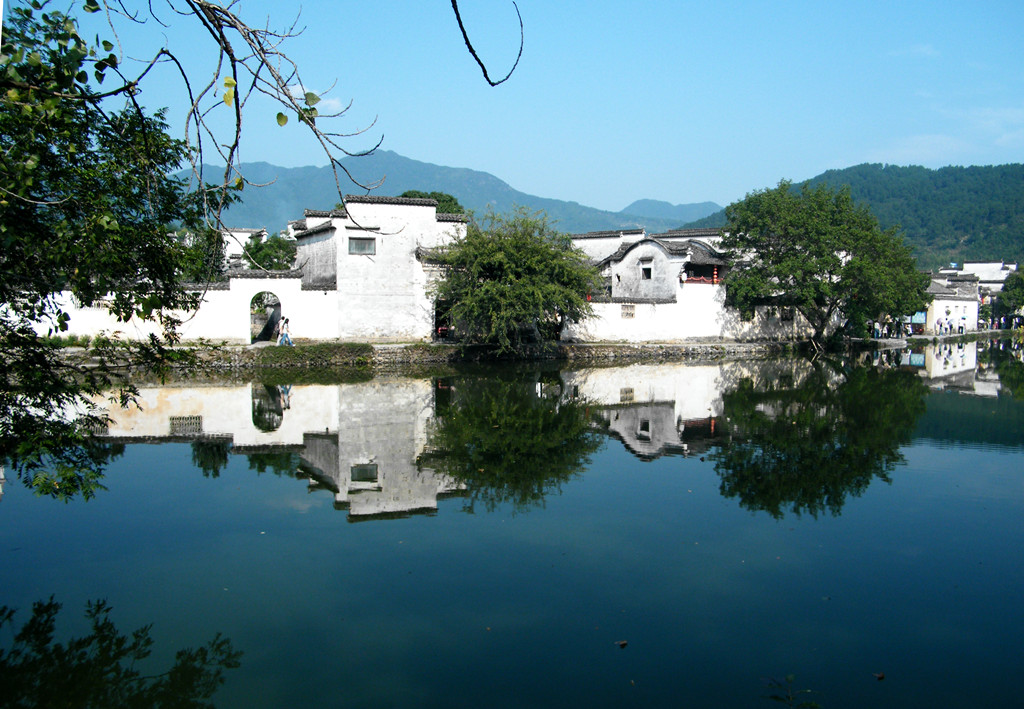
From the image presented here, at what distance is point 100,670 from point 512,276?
1703cm

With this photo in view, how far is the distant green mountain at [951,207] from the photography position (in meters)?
102

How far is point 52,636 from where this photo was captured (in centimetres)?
475

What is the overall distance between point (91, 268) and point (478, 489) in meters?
4.51

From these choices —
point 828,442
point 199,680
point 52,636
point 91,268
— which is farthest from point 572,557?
point 828,442

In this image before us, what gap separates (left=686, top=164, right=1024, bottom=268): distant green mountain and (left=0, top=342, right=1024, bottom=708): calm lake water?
291 ft

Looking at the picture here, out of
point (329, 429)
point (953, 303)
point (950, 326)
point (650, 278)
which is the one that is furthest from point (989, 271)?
point (329, 429)

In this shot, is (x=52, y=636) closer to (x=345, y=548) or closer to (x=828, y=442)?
(x=345, y=548)

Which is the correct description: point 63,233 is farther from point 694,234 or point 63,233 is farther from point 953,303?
point 953,303

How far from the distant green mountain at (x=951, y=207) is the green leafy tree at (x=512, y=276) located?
77.5 metres

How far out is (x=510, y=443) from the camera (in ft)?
34.0

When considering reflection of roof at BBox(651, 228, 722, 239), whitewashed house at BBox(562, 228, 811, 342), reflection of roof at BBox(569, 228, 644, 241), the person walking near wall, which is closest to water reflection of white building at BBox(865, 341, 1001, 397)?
whitewashed house at BBox(562, 228, 811, 342)

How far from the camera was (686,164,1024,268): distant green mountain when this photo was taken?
102m

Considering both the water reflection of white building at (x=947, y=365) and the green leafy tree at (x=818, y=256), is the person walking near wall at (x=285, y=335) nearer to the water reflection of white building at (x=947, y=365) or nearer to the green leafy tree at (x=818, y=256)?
the green leafy tree at (x=818, y=256)

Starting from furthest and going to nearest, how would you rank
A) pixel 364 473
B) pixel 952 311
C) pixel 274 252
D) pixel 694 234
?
pixel 952 311
pixel 694 234
pixel 274 252
pixel 364 473
